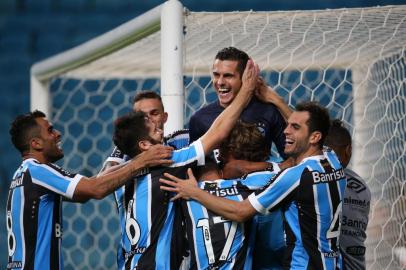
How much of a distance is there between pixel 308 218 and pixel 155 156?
2.03ft

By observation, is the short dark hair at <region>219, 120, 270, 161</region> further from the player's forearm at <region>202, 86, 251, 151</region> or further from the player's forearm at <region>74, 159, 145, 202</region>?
the player's forearm at <region>74, 159, 145, 202</region>

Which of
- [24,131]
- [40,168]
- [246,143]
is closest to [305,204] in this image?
[246,143]

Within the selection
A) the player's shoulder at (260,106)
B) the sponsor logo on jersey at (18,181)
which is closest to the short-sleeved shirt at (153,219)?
the player's shoulder at (260,106)

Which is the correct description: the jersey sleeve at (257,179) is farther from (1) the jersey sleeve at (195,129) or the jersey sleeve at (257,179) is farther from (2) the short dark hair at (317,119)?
(1) the jersey sleeve at (195,129)

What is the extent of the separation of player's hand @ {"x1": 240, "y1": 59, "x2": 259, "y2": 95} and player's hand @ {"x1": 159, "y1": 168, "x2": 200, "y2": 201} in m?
0.46

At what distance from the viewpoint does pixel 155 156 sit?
12.0 ft

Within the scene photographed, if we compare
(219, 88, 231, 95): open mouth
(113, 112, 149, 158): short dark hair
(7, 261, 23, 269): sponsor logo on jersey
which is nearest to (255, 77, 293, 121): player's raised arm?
(219, 88, 231, 95): open mouth

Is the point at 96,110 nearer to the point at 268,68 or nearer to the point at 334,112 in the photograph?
the point at 334,112

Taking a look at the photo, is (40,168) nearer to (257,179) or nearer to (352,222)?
(257,179)

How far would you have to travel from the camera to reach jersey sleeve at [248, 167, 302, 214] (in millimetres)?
3562

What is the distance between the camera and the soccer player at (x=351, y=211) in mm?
4059

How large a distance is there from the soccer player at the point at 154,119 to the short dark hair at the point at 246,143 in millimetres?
361

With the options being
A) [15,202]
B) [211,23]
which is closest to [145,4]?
[211,23]

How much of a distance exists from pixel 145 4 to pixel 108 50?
2.95m
